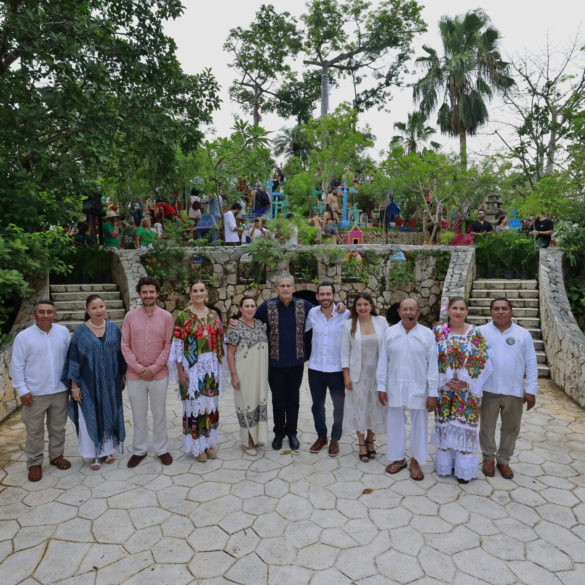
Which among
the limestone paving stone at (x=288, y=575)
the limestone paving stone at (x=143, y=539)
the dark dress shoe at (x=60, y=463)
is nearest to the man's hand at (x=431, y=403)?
the limestone paving stone at (x=288, y=575)

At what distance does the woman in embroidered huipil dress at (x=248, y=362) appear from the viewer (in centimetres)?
396

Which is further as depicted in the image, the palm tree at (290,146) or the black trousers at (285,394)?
the palm tree at (290,146)

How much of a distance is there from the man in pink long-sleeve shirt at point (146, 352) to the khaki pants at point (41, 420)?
2.04 feet

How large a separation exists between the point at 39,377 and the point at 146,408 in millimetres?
961

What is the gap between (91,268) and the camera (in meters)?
9.14

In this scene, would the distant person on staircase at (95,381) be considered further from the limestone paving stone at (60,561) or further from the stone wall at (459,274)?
the stone wall at (459,274)

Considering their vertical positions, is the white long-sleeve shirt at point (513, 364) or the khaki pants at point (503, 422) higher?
the white long-sleeve shirt at point (513, 364)

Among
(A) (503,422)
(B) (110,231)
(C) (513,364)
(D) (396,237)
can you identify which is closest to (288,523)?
(A) (503,422)

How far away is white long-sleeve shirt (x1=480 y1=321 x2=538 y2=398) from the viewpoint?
355 centimetres

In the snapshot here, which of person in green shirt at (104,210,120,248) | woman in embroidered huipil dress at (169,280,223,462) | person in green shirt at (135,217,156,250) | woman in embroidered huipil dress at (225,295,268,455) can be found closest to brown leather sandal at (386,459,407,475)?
woman in embroidered huipil dress at (225,295,268,455)

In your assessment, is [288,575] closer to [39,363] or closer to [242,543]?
[242,543]

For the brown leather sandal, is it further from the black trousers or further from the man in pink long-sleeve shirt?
the man in pink long-sleeve shirt

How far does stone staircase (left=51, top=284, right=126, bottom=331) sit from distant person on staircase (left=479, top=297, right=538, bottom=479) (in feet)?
21.4

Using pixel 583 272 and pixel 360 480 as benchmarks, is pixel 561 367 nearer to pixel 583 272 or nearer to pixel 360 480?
pixel 583 272
